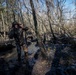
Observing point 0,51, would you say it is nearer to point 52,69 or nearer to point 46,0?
point 46,0

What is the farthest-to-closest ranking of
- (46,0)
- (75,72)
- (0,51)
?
(0,51)
(46,0)
(75,72)

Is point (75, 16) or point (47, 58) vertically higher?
point (75, 16)

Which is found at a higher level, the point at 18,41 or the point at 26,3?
the point at 26,3

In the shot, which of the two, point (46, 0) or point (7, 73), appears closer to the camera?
point (7, 73)

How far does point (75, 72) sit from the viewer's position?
6.96 m

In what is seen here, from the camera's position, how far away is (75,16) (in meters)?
30.6

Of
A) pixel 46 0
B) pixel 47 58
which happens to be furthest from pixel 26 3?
pixel 47 58

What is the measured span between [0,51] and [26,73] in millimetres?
7744

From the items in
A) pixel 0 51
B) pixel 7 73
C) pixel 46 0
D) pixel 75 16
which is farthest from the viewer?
pixel 75 16

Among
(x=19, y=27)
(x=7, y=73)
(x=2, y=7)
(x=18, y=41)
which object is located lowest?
(x=7, y=73)

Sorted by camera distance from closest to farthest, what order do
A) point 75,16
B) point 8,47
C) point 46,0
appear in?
point 46,0, point 8,47, point 75,16

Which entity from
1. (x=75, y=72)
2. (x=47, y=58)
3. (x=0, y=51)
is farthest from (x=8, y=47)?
(x=75, y=72)

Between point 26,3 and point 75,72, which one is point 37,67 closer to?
point 75,72

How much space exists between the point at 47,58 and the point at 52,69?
6.17 feet
